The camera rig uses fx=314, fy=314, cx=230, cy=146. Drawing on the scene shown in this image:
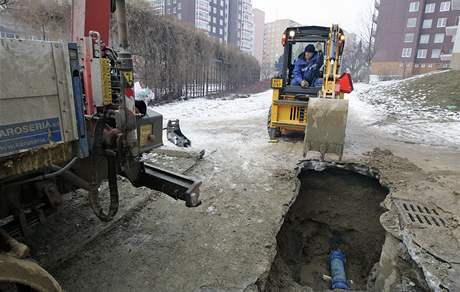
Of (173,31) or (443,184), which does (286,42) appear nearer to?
(443,184)

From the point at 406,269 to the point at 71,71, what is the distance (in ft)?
11.6

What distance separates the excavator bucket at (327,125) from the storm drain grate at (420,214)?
1544 mm

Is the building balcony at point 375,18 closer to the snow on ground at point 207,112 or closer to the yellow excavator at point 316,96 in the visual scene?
the snow on ground at point 207,112

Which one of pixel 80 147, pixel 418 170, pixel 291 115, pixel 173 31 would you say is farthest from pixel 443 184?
pixel 173 31

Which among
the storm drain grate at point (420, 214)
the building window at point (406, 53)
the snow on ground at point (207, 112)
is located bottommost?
the storm drain grate at point (420, 214)

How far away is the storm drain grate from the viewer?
11.8ft

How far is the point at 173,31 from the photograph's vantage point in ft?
44.2

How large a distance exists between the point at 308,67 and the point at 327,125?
96.0 inches

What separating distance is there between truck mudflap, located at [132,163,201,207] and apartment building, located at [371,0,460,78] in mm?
50089

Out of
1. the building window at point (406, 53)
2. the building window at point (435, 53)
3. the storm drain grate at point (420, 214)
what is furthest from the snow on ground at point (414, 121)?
the building window at point (435, 53)

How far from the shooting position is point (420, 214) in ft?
12.4

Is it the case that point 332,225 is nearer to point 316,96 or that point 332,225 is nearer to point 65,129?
point 316,96

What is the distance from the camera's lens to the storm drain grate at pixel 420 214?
3.58m

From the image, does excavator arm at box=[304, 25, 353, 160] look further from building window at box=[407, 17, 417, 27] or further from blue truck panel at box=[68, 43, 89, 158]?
building window at box=[407, 17, 417, 27]
